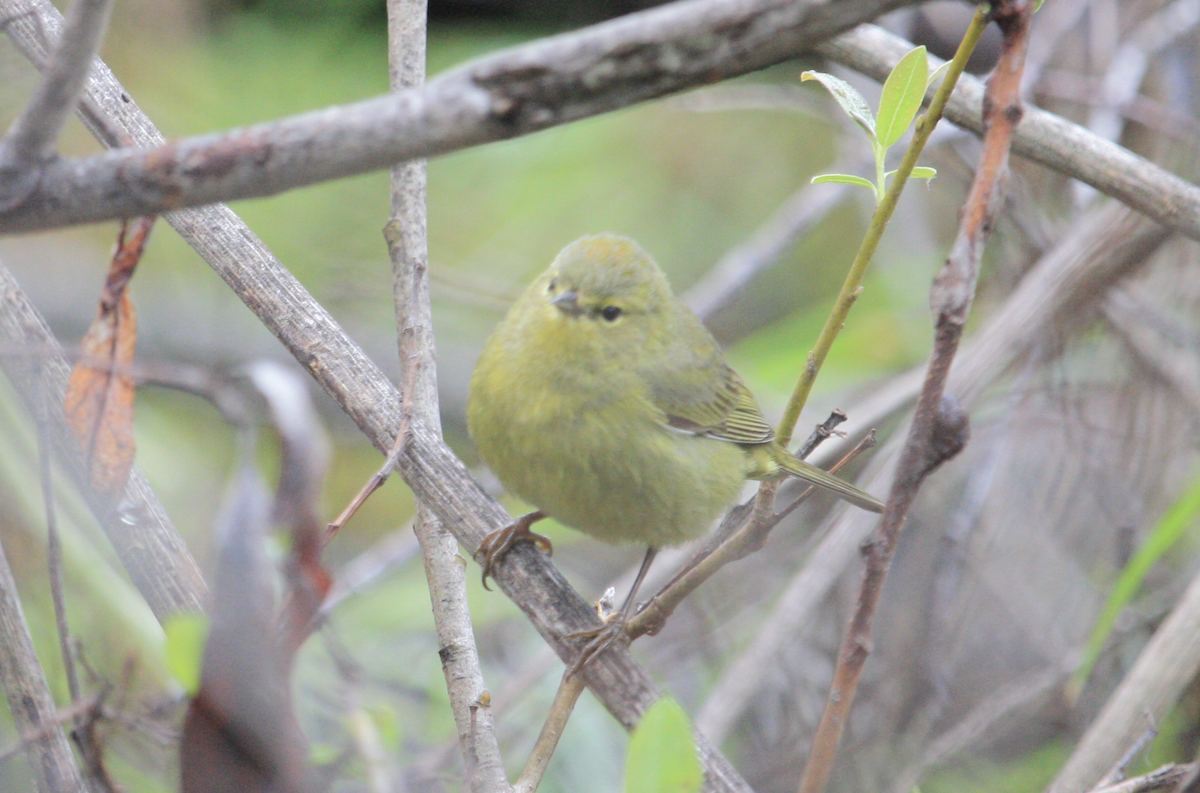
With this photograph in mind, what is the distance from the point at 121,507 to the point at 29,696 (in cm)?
34

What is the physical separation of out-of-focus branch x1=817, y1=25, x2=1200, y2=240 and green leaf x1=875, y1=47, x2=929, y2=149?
40 cm

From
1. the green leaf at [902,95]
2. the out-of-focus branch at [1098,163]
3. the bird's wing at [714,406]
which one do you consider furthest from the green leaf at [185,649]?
the bird's wing at [714,406]

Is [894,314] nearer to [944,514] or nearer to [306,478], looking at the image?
[944,514]

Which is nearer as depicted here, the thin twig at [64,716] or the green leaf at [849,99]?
the thin twig at [64,716]

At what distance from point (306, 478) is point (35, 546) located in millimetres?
2197

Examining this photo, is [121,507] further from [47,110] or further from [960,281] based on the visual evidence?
[960,281]

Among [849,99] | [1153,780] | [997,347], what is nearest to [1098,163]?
[849,99]

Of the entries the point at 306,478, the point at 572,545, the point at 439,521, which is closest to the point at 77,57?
the point at 306,478

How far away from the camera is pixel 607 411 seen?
273 centimetres

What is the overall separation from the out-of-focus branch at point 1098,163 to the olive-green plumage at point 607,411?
2.91 ft

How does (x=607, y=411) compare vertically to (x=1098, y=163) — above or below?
above

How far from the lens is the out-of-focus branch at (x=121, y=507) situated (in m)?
1.71

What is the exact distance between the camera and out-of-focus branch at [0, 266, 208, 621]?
67.2 inches

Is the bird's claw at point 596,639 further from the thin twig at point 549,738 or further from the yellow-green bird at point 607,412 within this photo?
the yellow-green bird at point 607,412
